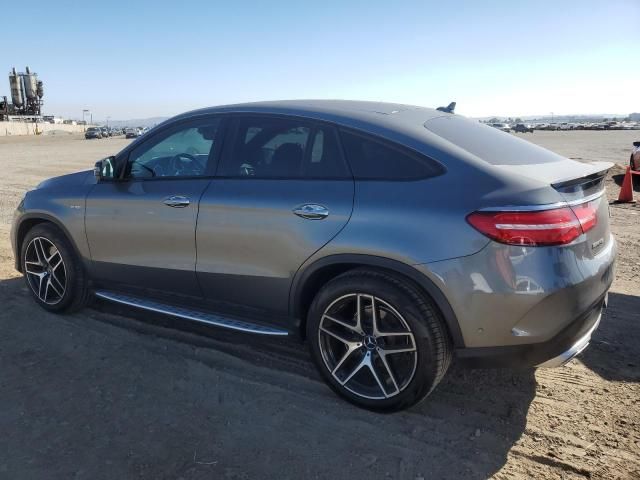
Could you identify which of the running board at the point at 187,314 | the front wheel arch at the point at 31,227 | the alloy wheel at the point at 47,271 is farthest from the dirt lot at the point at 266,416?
the front wheel arch at the point at 31,227

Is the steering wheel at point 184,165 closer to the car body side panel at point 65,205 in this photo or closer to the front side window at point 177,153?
the front side window at point 177,153

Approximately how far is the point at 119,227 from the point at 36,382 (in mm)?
1216

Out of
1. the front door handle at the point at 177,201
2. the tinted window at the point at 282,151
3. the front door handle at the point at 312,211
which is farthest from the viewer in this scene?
the front door handle at the point at 177,201

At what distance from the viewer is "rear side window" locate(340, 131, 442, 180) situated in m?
2.99

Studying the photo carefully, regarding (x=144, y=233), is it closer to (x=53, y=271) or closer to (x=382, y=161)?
(x=53, y=271)

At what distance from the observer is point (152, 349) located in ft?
13.0

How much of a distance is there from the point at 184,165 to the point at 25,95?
98914 millimetres

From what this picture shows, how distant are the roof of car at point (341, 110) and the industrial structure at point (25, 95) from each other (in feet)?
308

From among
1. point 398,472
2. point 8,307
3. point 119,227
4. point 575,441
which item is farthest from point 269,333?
point 8,307

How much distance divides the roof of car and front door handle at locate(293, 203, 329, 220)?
0.56m

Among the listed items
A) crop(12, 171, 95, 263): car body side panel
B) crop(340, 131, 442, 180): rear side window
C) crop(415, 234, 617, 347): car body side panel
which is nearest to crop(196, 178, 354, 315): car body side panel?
crop(340, 131, 442, 180): rear side window

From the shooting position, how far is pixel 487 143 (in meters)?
3.33

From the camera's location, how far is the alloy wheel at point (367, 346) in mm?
3041

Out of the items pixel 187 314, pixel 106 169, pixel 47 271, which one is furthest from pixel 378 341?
pixel 47 271
